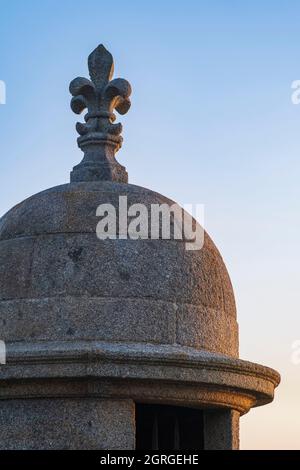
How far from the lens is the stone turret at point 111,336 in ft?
30.0

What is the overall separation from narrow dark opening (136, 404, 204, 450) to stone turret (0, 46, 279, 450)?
0.04ft

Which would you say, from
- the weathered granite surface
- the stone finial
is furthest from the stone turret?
the stone finial

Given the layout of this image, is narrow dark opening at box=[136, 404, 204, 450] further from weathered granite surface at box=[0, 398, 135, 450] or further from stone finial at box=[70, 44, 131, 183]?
stone finial at box=[70, 44, 131, 183]

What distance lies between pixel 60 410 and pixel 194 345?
137cm

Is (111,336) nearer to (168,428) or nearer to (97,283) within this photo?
(97,283)

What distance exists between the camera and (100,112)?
11.2 metres

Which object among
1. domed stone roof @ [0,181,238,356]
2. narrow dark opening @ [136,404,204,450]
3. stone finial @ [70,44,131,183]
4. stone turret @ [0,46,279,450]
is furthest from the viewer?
stone finial @ [70,44,131,183]

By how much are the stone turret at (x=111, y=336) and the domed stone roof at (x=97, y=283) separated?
0.5 inches

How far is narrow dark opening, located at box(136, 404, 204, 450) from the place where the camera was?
34.5 feet

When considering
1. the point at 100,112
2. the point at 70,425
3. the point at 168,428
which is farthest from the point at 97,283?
the point at 100,112

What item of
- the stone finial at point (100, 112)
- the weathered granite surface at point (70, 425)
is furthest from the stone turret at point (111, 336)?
the stone finial at point (100, 112)

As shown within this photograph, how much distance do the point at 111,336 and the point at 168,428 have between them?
1.75m
